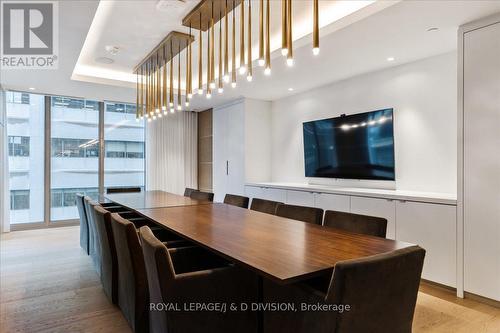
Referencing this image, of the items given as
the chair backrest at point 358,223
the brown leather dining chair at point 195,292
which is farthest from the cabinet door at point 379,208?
the brown leather dining chair at point 195,292

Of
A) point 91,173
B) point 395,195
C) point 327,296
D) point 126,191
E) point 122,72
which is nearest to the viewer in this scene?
point 327,296

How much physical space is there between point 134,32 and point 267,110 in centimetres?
319

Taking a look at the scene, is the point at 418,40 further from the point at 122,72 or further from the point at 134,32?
the point at 122,72

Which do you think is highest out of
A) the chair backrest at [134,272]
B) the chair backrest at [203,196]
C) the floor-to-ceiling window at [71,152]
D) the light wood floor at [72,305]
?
the floor-to-ceiling window at [71,152]

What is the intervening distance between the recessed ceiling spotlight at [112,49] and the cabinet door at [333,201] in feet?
10.8

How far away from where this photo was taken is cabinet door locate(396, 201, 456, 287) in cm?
293

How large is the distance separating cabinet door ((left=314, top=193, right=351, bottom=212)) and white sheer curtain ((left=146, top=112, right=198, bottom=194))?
12.8ft

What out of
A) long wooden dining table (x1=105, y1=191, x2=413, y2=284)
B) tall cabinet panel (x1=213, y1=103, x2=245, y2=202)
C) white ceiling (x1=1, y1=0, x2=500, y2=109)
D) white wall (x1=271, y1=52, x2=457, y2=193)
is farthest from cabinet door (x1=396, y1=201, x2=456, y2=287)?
tall cabinet panel (x1=213, y1=103, x2=245, y2=202)

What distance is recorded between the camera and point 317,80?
462 centimetres

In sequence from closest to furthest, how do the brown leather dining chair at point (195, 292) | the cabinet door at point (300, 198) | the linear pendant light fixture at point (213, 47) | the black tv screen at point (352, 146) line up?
the brown leather dining chair at point (195, 292) < the linear pendant light fixture at point (213, 47) < the black tv screen at point (352, 146) < the cabinet door at point (300, 198)

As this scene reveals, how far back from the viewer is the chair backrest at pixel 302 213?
8.70 feet

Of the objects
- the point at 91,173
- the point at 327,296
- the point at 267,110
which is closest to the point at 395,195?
the point at 327,296

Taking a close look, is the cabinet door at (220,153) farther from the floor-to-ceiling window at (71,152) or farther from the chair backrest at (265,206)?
the chair backrest at (265,206)

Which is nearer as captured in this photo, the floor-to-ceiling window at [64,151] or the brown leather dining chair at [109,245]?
the brown leather dining chair at [109,245]
